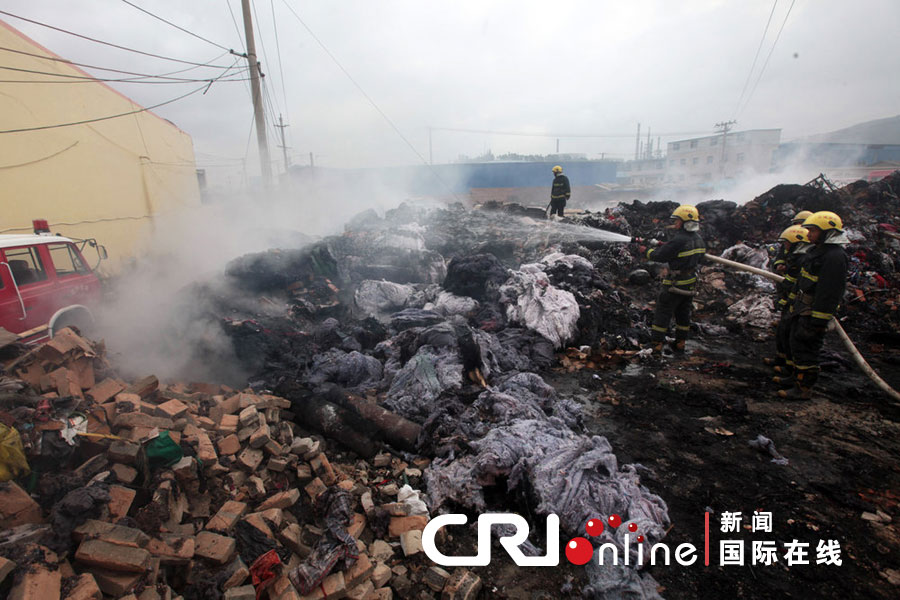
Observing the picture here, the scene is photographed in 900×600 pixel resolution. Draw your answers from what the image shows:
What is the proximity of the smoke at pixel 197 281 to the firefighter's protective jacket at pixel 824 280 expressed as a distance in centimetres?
702

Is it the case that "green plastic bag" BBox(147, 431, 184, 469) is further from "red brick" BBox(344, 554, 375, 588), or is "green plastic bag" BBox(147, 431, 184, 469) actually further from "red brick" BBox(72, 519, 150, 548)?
"red brick" BBox(344, 554, 375, 588)

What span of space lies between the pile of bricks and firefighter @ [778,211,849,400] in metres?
4.48

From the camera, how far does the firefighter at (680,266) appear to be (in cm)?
567

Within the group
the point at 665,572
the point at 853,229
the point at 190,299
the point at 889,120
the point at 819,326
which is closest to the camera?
the point at 665,572

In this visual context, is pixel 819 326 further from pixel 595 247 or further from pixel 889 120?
pixel 889 120

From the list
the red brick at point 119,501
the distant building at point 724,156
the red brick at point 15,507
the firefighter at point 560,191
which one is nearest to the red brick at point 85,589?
the red brick at point 119,501

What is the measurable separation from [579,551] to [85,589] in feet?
9.39

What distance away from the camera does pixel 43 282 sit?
5.38 meters

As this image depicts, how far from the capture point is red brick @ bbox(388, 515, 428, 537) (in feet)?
9.91

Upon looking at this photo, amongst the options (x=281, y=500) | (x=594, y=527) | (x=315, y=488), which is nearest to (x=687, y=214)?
(x=594, y=527)

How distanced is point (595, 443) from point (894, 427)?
124 inches

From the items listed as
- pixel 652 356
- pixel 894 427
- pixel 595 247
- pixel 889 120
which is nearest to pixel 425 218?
pixel 595 247

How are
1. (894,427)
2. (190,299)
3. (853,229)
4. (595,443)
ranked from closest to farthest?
(595,443), (894,427), (190,299), (853,229)

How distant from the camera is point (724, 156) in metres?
44.4
